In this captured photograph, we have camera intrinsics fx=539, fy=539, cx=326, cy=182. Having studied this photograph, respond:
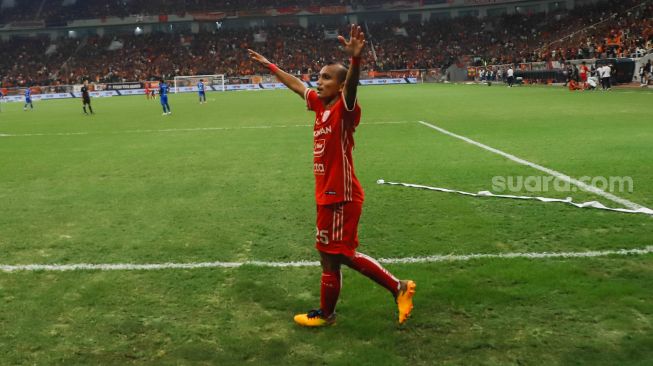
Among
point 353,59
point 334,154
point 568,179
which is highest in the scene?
point 353,59

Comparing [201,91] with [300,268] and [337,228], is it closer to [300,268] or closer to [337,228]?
[300,268]

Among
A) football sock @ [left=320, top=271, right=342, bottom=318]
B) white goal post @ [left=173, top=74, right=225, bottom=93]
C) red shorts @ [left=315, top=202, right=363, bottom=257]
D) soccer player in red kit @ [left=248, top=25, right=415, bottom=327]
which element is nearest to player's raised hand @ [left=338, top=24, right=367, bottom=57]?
soccer player in red kit @ [left=248, top=25, right=415, bottom=327]

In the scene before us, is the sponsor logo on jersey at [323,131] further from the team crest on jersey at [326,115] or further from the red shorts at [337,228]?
the red shorts at [337,228]

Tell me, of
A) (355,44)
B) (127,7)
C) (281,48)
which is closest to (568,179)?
(355,44)

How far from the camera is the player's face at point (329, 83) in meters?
3.85

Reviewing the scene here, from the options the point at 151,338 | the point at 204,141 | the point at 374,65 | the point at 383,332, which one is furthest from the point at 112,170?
the point at 374,65

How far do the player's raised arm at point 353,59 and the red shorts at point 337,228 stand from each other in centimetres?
80

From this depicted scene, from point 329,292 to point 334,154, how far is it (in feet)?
3.34

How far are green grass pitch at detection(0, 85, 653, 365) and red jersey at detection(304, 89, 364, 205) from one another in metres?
0.98

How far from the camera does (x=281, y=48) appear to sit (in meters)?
72.5

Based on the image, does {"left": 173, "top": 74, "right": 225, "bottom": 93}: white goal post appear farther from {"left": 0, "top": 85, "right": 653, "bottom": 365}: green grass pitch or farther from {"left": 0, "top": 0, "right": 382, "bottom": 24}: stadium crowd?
{"left": 0, "top": 85, "right": 653, "bottom": 365}: green grass pitch

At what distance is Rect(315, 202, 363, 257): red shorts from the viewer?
3904 mm

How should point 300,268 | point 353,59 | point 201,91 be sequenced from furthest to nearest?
1. point 201,91
2. point 300,268
3. point 353,59

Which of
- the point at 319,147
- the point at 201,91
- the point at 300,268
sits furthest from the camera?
the point at 201,91
